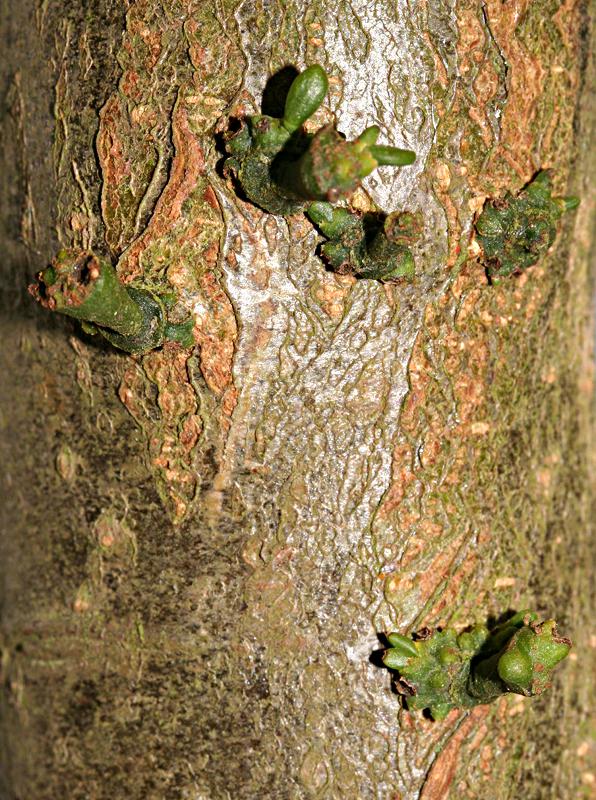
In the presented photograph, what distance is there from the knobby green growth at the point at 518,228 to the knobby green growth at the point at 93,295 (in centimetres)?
45

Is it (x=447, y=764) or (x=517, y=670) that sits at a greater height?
(x=517, y=670)

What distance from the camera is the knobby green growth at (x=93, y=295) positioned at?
36.0 inches

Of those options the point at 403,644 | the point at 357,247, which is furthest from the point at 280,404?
the point at 403,644

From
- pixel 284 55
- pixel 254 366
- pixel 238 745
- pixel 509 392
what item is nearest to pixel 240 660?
pixel 238 745

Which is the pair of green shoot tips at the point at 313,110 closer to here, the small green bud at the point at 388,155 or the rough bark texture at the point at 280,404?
the small green bud at the point at 388,155

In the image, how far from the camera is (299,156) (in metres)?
0.98

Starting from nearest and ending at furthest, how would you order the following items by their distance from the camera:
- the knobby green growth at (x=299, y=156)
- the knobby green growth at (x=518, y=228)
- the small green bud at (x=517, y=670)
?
the knobby green growth at (x=299, y=156)
the small green bud at (x=517, y=670)
the knobby green growth at (x=518, y=228)

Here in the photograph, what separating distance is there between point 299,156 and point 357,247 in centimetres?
13

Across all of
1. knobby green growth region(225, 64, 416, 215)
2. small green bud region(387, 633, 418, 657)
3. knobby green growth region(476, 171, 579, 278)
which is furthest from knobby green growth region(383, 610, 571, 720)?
knobby green growth region(225, 64, 416, 215)

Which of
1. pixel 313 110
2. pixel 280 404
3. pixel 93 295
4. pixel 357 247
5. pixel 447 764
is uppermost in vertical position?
pixel 313 110

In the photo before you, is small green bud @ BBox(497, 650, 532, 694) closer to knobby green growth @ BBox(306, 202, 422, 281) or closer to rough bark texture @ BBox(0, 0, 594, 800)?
rough bark texture @ BBox(0, 0, 594, 800)

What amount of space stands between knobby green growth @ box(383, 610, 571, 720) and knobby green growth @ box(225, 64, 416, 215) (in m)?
0.57

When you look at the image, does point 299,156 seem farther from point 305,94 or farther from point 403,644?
point 403,644

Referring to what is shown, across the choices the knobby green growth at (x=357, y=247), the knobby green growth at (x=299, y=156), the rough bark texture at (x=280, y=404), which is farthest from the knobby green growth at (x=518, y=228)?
the knobby green growth at (x=299, y=156)
